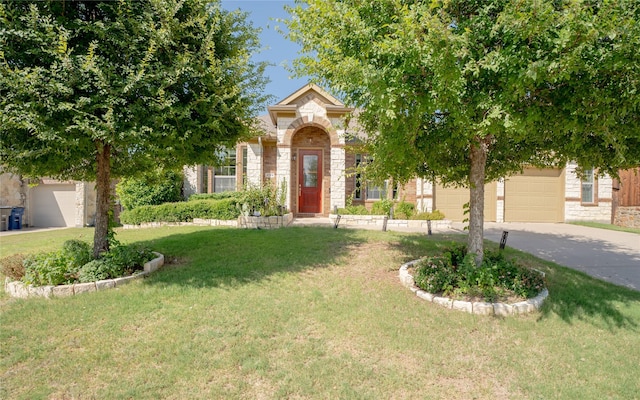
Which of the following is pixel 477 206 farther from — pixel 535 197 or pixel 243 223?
pixel 535 197

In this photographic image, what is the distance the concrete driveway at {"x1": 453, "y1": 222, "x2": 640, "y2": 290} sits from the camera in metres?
6.19

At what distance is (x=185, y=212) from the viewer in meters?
11.2

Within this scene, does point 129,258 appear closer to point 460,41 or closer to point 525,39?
point 460,41

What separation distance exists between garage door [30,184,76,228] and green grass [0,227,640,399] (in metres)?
11.9

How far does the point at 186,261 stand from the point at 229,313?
8.46ft

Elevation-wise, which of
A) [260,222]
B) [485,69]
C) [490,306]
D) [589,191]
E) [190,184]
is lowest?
[490,306]

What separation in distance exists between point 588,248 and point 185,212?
41.3 ft

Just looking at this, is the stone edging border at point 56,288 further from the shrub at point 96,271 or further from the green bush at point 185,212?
the green bush at point 185,212

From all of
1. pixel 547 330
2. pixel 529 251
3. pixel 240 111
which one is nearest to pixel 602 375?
pixel 547 330

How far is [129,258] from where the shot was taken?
5.39 m

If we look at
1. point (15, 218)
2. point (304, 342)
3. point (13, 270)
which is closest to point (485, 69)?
point (304, 342)

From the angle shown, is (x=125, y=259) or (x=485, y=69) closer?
(x=485, y=69)

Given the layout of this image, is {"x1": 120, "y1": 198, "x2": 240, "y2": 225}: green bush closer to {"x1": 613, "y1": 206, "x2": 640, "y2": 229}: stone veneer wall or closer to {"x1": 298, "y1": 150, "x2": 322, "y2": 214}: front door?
{"x1": 298, "y1": 150, "x2": 322, "y2": 214}: front door

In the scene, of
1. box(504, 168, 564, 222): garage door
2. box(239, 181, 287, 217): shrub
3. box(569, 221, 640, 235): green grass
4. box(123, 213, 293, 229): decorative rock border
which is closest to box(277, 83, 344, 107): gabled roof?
box(239, 181, 287, 217): shrub
